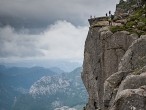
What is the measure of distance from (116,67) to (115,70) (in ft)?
2.91

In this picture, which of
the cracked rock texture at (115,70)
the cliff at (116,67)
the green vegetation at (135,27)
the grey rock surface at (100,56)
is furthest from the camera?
the grey rock surface at (100,56)

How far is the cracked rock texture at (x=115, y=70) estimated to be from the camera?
113 ft

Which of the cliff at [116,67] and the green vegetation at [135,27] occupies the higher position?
the green vegetation at [135,27]

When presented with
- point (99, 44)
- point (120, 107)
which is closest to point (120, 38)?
point (99, 44)

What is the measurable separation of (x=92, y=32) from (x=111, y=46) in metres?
15.3

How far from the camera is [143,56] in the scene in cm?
5622

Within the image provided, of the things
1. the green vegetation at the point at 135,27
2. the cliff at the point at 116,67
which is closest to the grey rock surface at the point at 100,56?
the cliff at the point at 116,67

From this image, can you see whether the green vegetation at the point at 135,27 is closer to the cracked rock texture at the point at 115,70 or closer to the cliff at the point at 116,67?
the cliff at the point at 116,67

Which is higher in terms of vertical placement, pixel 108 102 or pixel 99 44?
pixel 99 44

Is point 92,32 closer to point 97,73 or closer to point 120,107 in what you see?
point 97,73

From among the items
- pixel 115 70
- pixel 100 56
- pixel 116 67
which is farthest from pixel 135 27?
pixel 115 70

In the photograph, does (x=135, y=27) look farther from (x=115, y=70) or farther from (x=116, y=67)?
(x=115, y=70)

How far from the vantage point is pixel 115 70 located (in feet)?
241

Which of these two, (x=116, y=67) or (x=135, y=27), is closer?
(x=116, y=67)
